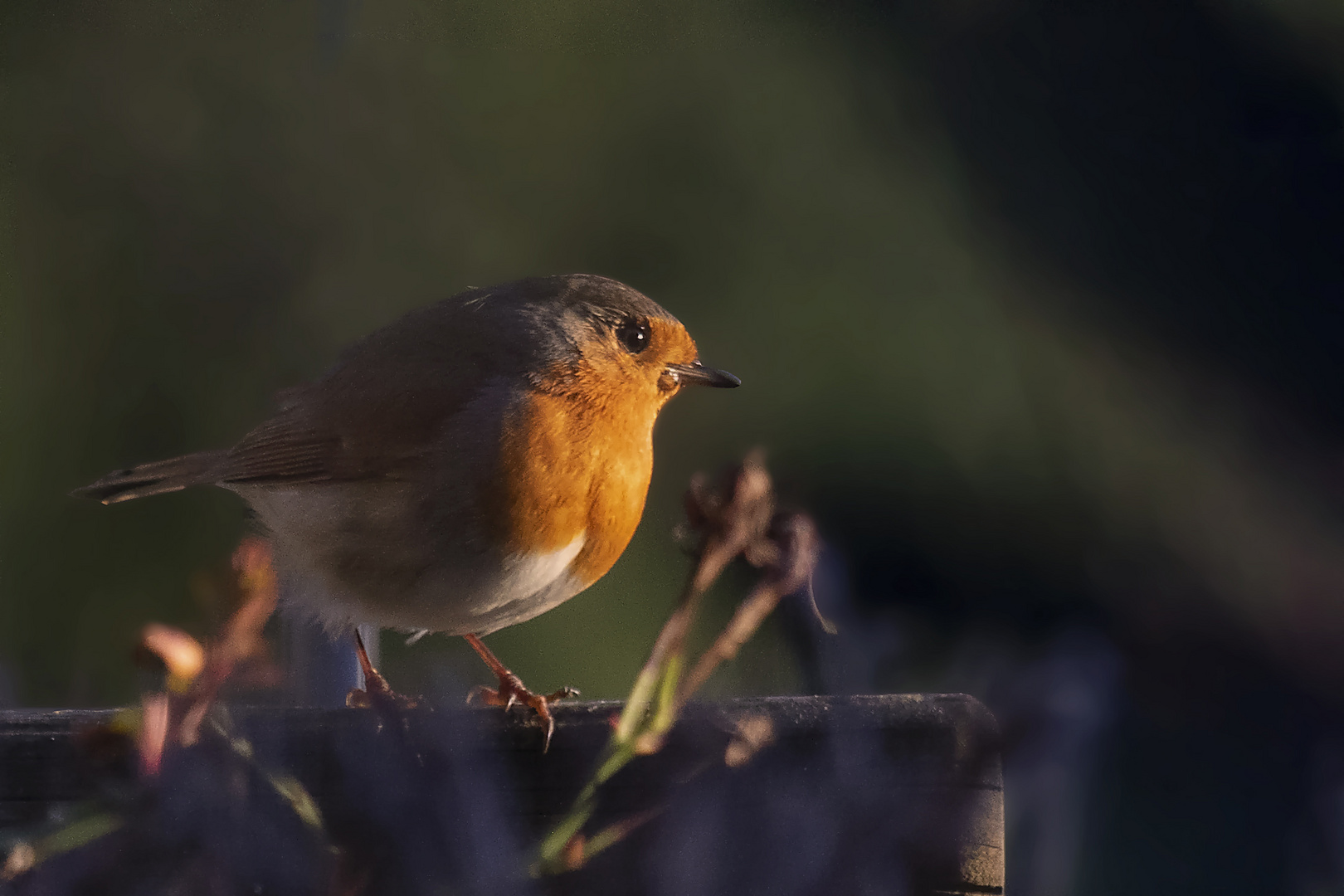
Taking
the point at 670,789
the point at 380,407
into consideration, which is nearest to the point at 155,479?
the point at 380,407

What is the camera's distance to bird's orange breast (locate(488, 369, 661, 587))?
97 centimetres

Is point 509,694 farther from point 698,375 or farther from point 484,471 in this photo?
point 698,375

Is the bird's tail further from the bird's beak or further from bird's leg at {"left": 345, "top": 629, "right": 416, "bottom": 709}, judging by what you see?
the bird's beak

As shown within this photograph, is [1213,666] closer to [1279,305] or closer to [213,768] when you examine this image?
[1279,305]

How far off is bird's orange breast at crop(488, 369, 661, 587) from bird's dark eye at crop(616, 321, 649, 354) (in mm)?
42

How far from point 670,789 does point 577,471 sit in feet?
1.14

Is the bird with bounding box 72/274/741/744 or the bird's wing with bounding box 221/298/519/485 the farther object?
the bird's wing with bounding box 221/298/519/485

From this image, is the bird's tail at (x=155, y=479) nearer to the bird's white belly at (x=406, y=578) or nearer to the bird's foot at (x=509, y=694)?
the bird's white belly at (x=406, y=578)

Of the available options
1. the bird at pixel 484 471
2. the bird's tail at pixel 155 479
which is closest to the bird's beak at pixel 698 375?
the bird at pixel 484 471

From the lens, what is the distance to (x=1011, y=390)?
4.88 feet

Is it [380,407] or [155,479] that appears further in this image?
[380,407]

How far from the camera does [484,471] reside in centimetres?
98

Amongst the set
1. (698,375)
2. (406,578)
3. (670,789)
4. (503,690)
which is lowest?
(503,690)

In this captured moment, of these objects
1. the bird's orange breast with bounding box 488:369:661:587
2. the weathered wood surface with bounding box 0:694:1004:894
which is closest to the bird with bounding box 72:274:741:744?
the bird's orange breast with bounding box 488:369:661:587
